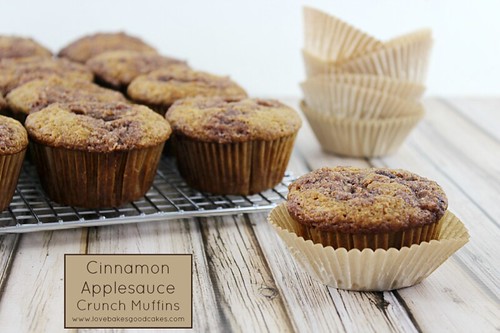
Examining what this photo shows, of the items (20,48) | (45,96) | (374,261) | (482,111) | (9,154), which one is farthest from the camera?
(482,111)

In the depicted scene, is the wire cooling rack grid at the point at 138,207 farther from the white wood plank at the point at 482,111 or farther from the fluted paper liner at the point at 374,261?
the white wood plank at the point at 482,111

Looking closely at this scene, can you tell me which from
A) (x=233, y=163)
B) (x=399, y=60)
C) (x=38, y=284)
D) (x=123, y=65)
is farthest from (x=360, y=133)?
(x=38, y=284)

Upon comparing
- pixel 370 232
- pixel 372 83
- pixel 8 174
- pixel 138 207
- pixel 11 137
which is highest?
pixel 370 232

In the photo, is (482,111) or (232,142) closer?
(232,142)

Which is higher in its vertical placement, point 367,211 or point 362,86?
point 367,211

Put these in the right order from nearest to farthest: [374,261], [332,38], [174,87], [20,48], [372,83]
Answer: [374,261]
[174,87]
[372,83]
[332,38]
[20,48]

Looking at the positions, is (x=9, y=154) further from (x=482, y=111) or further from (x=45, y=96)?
(x=482, y=111)

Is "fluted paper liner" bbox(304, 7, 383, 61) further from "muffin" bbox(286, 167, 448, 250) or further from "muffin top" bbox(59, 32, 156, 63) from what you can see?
"muffin" bbox(286, 167, 448, 250)

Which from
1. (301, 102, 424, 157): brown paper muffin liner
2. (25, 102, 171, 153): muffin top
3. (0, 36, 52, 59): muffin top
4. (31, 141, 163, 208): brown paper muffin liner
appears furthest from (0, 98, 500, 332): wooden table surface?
(0, 36, 52, 59): muffin top
